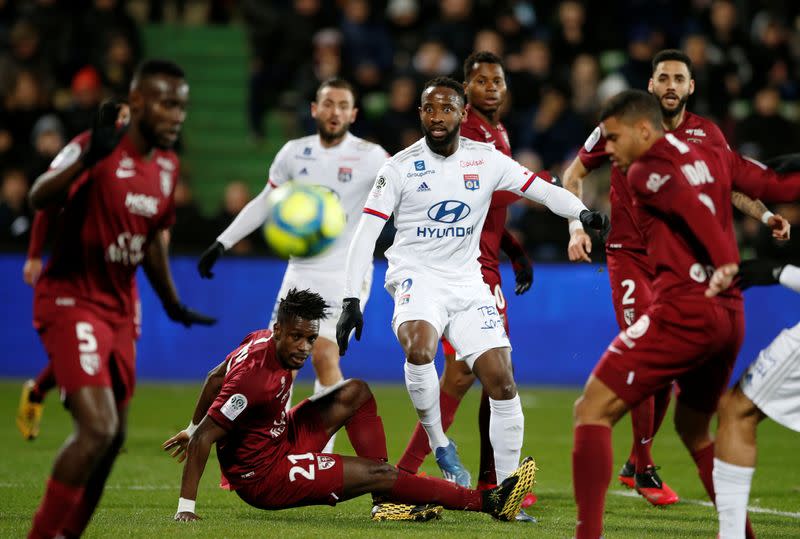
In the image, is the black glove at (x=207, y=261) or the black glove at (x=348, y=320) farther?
the black glove at (x=207, y=261)

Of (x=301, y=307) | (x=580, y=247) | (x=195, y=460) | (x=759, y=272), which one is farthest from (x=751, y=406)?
(x=195, y=460)

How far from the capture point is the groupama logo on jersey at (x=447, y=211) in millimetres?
7172

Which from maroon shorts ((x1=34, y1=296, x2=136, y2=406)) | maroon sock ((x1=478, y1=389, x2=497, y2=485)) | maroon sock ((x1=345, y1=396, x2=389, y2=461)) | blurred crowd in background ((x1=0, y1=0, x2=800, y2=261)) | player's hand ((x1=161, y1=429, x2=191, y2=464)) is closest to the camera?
maroon shorts ((x1=34, y1=296, x2=136, y2=406))

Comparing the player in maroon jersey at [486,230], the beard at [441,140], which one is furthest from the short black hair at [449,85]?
the player in maroon jersey at [486,230]

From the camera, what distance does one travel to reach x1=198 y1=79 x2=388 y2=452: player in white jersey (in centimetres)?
884

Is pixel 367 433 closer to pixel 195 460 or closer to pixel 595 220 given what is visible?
pixel 195 460

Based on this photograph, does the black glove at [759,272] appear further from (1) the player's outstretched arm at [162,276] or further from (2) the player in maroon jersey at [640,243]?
(1) the player's outstretched arm at [162,276]

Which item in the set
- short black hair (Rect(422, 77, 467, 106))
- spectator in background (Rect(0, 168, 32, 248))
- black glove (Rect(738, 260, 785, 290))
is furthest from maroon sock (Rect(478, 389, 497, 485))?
spectator in background (Rect(0, 168, 32, 248))

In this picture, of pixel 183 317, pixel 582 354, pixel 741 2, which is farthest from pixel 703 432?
pixel 741 2

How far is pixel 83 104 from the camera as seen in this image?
15.8 m

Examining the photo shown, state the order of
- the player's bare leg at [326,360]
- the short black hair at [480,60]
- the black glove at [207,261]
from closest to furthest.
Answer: the black glove at [207,261], the short black hair at [480,60], the player's bare leg at [326,360]

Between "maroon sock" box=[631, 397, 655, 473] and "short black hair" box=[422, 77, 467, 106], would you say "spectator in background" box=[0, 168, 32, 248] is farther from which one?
"maroon sock" box=[631, 397, 655, 473]

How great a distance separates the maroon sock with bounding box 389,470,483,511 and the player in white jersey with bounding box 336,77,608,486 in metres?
0.36

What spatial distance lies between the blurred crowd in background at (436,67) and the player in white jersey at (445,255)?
707cm
